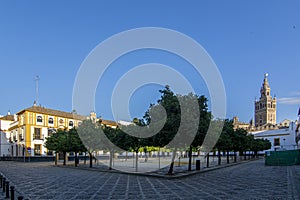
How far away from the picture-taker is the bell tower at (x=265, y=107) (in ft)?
581

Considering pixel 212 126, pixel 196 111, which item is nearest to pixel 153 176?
pixel 196 111

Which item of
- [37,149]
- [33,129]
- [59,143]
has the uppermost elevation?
[33,129]

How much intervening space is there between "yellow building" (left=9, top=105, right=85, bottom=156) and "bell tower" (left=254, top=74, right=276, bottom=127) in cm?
13985

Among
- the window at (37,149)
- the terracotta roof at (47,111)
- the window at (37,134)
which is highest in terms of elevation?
the terracotta roof at (47,111)

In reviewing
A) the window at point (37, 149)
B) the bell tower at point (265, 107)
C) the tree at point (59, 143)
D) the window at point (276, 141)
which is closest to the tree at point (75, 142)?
the tree at point (59, 143)

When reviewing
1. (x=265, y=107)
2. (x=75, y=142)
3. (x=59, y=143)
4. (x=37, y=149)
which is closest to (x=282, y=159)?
(x=75, y=142)

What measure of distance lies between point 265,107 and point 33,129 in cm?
14946

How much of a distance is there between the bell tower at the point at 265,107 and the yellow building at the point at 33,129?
459ft

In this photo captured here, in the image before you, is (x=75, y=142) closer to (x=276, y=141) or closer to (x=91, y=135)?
(x=91, y=135)

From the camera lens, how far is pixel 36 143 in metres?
62.8

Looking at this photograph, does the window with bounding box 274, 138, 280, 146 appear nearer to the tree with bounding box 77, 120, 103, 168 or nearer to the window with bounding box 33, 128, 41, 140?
the window with bounding box 33, 128, 41, 140

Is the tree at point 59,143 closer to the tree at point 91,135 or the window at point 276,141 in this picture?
the tree at point 91,135

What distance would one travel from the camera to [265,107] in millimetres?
178750

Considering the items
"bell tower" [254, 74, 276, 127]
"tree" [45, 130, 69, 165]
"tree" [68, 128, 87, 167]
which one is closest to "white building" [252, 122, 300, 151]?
"tree" [45, 130, 69, 165]
